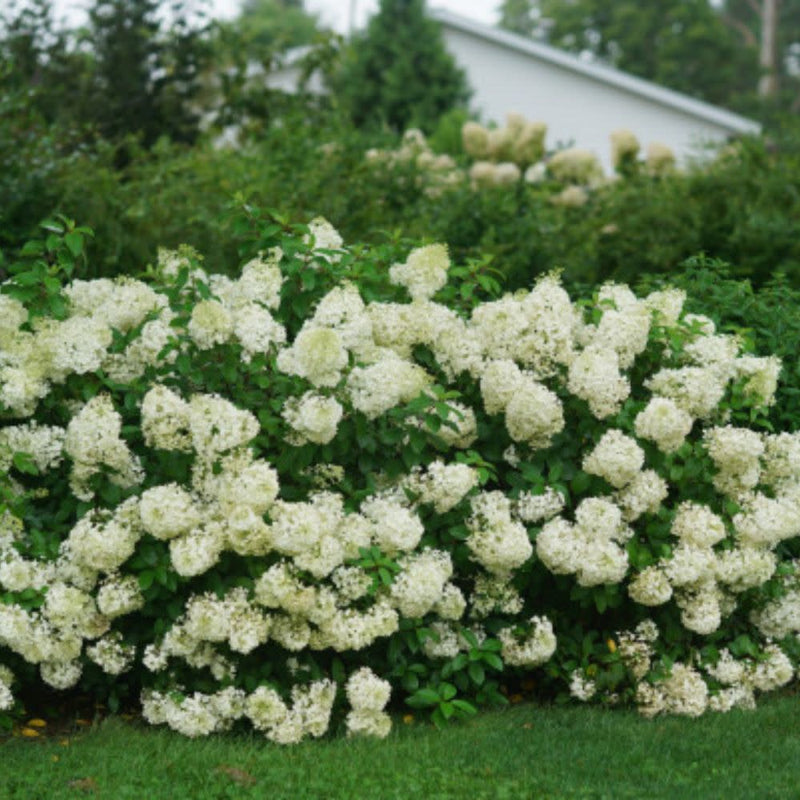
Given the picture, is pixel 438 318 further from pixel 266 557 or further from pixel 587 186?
pixel 587 186

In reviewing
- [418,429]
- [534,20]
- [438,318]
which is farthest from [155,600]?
[534,20]

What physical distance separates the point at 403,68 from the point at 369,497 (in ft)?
67.0

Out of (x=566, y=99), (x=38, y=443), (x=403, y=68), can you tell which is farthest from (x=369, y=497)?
(x=566, y=99)

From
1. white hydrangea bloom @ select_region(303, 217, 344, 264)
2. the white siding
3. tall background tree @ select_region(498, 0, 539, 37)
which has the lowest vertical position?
tall background tree @ select_region(498, 0, 539, 37)

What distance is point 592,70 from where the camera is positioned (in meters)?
27.9

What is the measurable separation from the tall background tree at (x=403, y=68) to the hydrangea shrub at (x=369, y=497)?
1941cm

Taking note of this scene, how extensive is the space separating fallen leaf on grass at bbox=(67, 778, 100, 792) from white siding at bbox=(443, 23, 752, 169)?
24697 mm

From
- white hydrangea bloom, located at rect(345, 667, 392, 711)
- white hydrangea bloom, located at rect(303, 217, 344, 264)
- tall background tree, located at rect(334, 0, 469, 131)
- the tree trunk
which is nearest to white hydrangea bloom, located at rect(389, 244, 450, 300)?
white hydrangea bloom, located at rect(303, 217, 344, 264)

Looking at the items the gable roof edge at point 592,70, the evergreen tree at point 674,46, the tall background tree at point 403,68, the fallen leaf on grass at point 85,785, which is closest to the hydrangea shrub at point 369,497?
the fallen leaf on grass at point 85,785

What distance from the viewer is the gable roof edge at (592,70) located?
91.2 ft

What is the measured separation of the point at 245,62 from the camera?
1602 centimetres

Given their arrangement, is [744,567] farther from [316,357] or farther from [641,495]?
[316,357]

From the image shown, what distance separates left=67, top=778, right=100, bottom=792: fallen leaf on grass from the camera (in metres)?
4.64

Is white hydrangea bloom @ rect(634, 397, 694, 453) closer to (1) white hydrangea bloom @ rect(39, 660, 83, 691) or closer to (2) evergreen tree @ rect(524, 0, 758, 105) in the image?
(1) white hydrangea bloom @ rect(39, 660, 83, 691)
